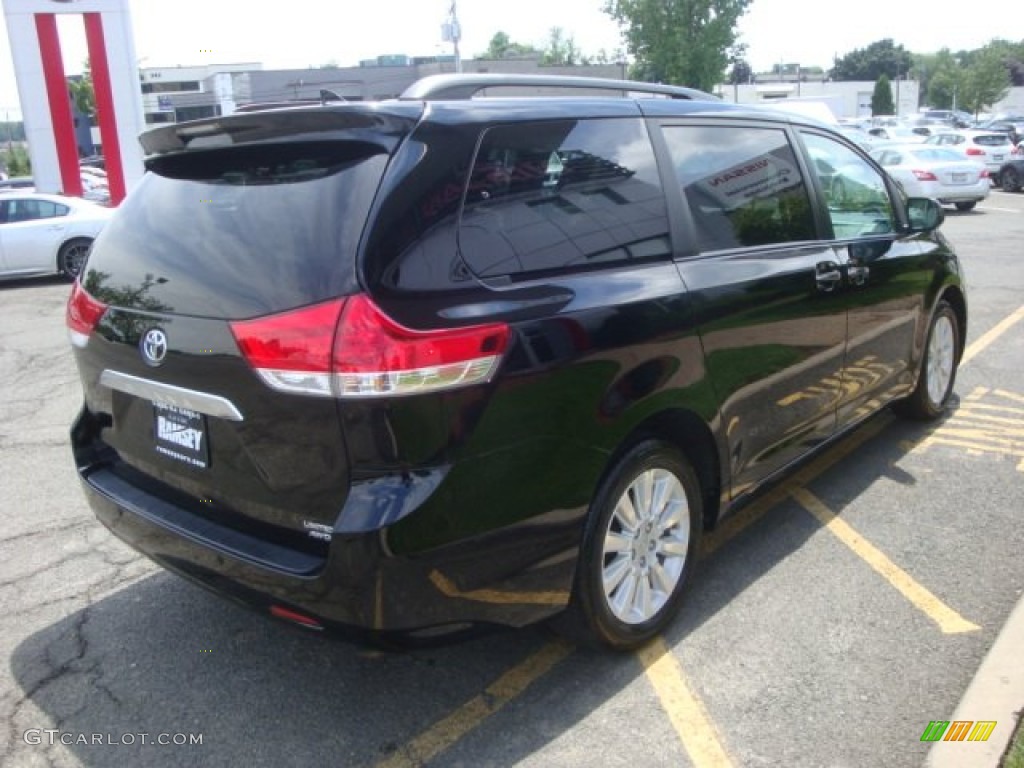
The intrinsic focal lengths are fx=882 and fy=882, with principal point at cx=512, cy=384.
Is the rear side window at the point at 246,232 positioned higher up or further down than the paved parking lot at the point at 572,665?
higher up

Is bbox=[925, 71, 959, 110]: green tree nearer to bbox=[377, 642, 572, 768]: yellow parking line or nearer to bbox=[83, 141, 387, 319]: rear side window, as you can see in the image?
bbox=[377, 642, 572, 768]: yellow parking line

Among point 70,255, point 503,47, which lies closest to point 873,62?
point 503,47

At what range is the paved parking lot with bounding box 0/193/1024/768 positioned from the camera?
8.77 feet

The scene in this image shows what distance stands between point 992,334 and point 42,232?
12744mm

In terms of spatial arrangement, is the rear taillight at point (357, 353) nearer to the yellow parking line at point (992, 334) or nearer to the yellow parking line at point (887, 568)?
the yellow parking line at point (887, 568)

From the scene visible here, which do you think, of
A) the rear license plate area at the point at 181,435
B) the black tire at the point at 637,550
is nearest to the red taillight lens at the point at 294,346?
the rear license plate area at the point at 181,435

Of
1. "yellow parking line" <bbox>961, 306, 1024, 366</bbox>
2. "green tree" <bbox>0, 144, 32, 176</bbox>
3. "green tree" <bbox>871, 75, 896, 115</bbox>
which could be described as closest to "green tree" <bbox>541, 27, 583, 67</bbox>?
"green tree" <bbox>871, 75, 896, 115</bbox>

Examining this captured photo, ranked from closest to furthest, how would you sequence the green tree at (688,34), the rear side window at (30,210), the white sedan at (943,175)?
Result: 1. the rear side window at (30,210)
2. the white sedan at (943,175)
3. the green tree at (688,34)

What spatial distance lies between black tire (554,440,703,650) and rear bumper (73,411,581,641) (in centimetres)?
14

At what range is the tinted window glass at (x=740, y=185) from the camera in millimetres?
3309

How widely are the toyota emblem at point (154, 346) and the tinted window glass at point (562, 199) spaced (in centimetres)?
97

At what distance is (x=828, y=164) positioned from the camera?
4.34m

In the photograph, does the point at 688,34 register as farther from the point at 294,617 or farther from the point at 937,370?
the point at 294,617

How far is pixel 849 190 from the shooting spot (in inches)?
179
